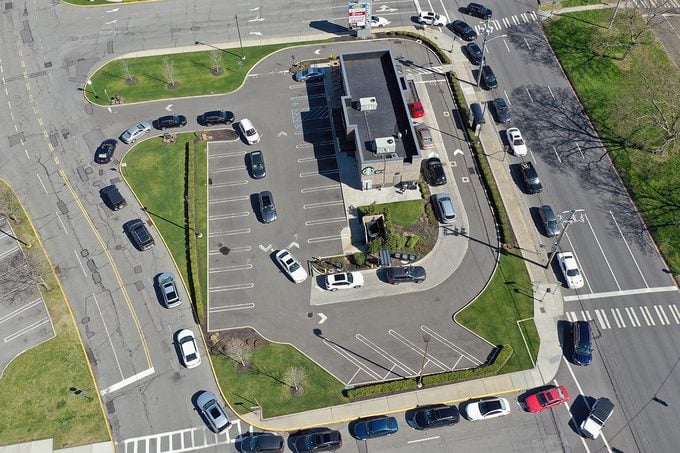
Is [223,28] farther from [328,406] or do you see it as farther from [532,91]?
[328,406]

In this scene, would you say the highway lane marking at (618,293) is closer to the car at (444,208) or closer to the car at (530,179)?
the car at (530,179)

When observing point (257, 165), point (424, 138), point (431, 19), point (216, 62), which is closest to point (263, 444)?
point (257, 165)

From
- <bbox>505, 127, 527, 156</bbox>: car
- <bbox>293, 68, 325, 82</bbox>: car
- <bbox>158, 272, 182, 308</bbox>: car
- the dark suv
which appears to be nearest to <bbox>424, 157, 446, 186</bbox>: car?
<bbox>505, 127, 527, 156</bbox>: car

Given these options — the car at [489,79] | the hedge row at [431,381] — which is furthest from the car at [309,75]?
the hedge row at [431,381]

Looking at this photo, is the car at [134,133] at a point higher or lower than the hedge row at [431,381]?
higher

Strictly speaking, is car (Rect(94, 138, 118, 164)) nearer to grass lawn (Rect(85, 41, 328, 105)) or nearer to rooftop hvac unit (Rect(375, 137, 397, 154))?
grass lawn (Rect(85, 41, 328, 105))

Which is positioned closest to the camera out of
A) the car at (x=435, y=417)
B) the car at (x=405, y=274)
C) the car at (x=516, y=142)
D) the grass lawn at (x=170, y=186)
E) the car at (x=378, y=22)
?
the car at (x=435, y=417)
